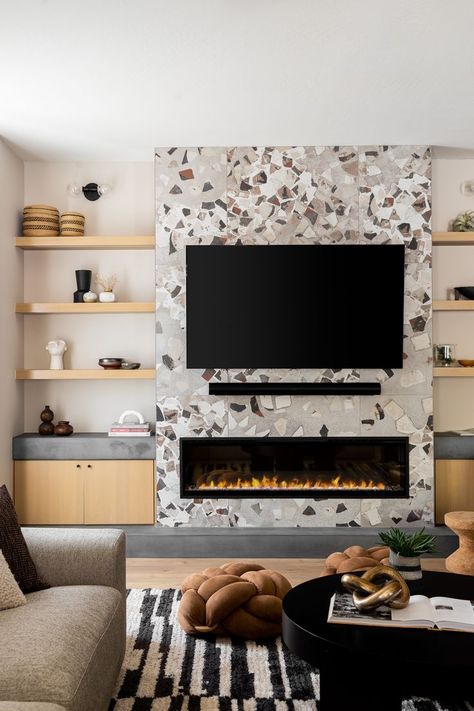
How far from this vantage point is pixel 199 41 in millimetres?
3256

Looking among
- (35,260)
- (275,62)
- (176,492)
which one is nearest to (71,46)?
(275,62)

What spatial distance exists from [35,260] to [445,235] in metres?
3.05

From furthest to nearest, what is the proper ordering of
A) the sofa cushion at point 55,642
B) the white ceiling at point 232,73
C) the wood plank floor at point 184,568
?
the wood plank floor at point 184,568, the white ceiling at point 232,73, the sofa cushion at point 55,642

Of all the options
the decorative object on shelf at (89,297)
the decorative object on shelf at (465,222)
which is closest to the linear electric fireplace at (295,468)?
the decorative object on shelf at (89,297)

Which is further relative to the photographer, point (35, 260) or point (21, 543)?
point (35, 260)

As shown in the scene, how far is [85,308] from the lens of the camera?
4949mm

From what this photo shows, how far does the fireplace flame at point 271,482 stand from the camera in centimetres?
492

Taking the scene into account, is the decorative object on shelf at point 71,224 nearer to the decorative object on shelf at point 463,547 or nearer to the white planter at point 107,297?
the white planter at point 107,297

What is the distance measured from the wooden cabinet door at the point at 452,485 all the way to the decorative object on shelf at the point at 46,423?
2.79 metres

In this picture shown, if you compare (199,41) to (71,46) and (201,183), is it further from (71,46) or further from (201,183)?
(201,183)

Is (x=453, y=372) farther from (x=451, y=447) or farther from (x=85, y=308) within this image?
(x=85, y=308)

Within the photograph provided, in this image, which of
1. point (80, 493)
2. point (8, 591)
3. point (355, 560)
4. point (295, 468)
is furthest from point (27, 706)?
point (295, 468)

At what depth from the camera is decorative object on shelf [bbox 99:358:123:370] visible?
16.4ft

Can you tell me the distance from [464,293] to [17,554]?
367 cm
